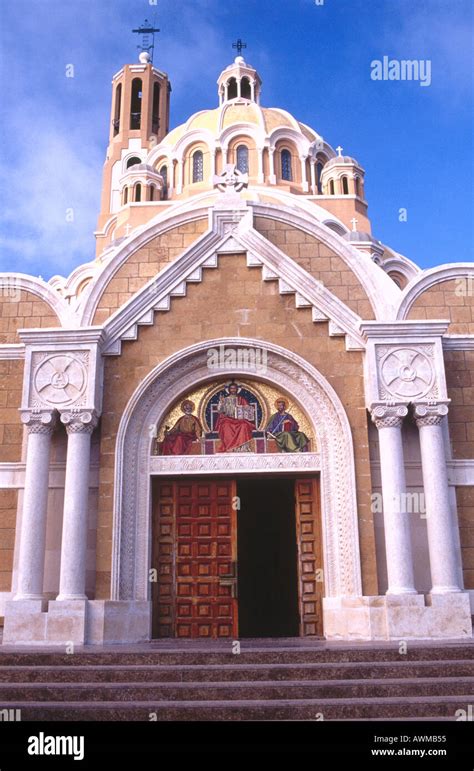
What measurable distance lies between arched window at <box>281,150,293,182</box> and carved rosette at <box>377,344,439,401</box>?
2410 cm

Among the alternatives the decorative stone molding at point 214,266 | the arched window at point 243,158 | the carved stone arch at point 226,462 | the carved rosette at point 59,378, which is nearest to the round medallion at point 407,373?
A: the decorative stone molding at point 214,266

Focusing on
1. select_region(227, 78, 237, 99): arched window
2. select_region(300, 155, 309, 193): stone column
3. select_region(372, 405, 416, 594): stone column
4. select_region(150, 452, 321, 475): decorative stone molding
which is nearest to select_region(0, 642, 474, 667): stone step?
select_region(372, 405, 416, 594): stone column

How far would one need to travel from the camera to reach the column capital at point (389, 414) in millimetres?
12133

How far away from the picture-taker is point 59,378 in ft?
41.1

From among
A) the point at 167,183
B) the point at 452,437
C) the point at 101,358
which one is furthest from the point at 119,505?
the point at 167,183

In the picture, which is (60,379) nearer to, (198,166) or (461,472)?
(461,472)

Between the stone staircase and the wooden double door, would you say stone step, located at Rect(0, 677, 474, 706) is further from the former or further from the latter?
the wooden double door

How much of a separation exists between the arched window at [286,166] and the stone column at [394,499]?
2479 cm

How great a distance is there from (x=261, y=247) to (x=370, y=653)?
23.1ft

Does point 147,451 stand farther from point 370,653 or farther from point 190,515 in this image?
point 370,653

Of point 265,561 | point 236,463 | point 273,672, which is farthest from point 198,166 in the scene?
point 273,672

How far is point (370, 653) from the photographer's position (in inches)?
355

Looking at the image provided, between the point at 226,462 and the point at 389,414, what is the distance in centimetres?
275
